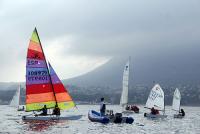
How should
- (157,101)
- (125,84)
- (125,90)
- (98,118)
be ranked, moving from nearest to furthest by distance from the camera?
(98,118) → (157,101) → (125,84) → (125,90)

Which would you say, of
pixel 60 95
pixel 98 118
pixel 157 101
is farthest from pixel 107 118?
pixel 157 101

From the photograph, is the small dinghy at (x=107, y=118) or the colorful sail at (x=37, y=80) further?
the colorful sail at (x=37, y=80)

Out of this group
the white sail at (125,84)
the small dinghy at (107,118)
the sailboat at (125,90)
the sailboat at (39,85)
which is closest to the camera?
the small dinghy at (107,118)

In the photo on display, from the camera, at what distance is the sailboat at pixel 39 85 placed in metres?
58.9

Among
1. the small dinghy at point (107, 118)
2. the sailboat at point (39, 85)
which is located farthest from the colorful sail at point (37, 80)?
the small dinghy at point (107, 118)

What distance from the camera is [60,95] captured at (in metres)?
62.2

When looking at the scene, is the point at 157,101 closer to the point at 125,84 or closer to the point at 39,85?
the point at 125,84

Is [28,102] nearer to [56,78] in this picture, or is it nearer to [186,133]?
[56,78]

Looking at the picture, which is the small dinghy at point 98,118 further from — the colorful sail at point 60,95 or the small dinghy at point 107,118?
the colorful sail at point 60,95

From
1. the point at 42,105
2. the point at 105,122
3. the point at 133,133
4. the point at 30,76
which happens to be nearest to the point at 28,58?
the point at 30,76

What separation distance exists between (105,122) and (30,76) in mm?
10828

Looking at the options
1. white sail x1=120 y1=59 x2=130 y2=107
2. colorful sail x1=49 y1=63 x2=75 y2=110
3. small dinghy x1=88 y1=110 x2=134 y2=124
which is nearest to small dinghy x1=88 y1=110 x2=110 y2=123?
small dinghy x1=88 y1=110 x2=134 y2=124

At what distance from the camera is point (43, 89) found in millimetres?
60719

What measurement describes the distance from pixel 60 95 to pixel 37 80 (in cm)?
391
